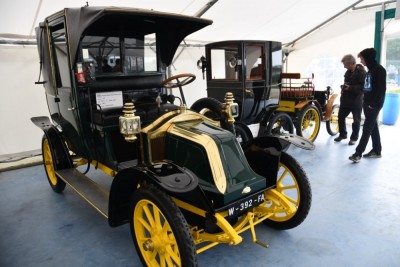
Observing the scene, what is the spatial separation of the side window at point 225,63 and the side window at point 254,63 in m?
0.21

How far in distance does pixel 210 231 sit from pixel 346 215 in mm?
1526

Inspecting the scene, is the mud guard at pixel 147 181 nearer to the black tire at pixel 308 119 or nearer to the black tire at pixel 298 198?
the black tire at pixel 298 198

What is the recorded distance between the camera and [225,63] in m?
5.09

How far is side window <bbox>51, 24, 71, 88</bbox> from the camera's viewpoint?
2.78m

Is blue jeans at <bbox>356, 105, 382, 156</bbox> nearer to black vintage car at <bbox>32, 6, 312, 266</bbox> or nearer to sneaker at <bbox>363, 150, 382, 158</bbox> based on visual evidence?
sneaker at <bbox>363, 150, 382, 158</bbox>

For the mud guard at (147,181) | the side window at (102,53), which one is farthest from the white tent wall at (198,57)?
the mud guard at (147,181)

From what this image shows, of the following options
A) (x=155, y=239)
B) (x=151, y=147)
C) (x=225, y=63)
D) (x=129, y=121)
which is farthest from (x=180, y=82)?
(x=225, y=63)

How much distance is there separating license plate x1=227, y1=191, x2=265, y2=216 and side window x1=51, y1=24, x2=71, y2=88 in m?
1.88

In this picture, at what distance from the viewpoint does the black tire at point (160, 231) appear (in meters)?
1.69

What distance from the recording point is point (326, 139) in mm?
5816

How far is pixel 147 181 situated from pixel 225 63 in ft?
11.7

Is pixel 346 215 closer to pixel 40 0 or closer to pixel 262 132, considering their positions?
pixel 262 132

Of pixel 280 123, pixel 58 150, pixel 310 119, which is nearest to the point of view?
pixel 58 150

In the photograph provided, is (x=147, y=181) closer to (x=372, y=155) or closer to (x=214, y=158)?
(x=214, y=158)
